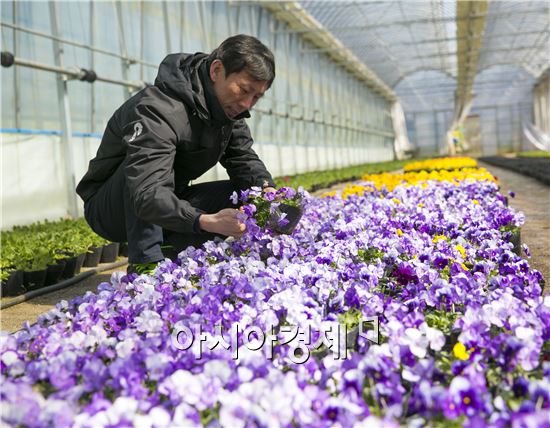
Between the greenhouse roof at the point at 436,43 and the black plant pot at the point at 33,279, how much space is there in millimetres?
15079

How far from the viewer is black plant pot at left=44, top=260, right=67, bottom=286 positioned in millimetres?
4598

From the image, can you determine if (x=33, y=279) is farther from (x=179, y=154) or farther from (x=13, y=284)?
(x=179, y=154)

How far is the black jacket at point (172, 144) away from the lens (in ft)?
9.12

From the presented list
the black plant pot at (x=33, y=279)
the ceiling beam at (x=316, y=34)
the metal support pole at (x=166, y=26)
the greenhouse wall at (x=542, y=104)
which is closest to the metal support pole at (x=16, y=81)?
the black plant pot at (x=33, y=279)

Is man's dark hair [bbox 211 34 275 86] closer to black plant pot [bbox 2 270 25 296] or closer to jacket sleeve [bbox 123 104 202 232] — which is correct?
jacket sleeve [bbox 123 104 202 232]

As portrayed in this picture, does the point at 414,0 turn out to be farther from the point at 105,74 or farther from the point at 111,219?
the point at 111,219

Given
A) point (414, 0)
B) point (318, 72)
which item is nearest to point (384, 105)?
point (318, 72)

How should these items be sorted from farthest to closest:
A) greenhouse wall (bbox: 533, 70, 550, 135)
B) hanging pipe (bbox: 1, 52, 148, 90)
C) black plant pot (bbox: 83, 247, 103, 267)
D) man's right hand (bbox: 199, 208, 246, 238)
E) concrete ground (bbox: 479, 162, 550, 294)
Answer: greenhouse wall (bbox: 533, 70, 550, 135), hanging pipe (bbox: 1, 52, 148, 90), black plant pot (bbox: 83, 247, 103, 267), concrete ground (bbox: 479, 162, 550, 294), man's right hand (bbox: 199, 208, 246, 238)

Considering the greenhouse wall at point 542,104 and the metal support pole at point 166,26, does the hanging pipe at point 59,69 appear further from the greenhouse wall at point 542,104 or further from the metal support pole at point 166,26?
the greenhouse wall at point 542,104

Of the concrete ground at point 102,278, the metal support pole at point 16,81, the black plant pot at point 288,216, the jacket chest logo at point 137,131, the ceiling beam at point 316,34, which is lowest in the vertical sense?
the concrete ground at point 102,278

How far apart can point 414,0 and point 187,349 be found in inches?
859

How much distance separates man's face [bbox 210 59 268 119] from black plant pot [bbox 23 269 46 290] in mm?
2142

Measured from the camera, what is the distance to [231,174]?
3773 millimetres

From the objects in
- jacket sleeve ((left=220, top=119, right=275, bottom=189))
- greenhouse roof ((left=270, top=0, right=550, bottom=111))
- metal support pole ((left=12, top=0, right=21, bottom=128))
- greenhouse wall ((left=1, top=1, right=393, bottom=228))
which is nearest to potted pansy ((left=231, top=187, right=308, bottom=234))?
jacket sleeve ((left=220, top=119, right=275, bottom=189))
